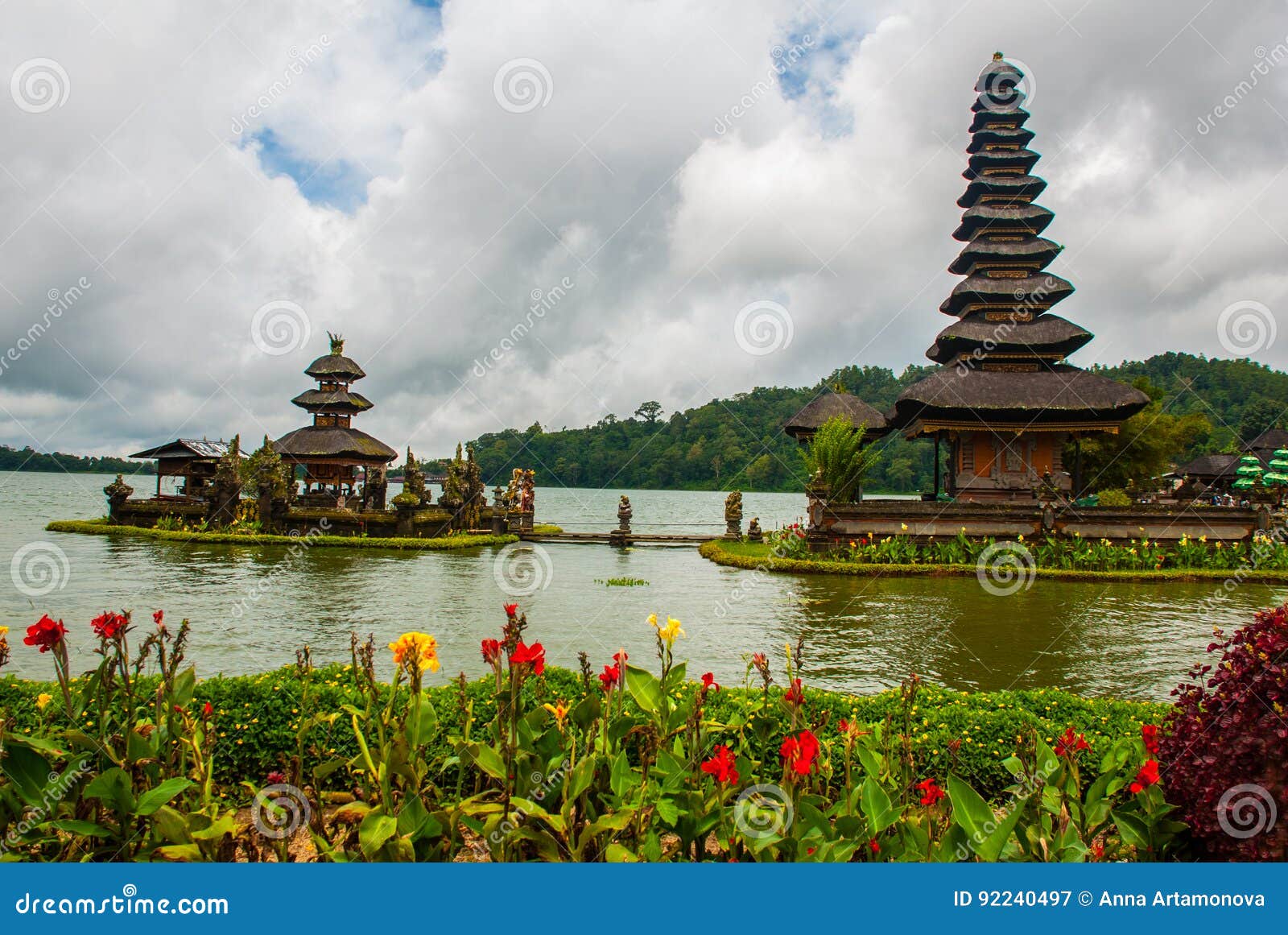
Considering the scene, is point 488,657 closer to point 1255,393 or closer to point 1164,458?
point 1164,458

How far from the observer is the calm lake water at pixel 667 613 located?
9.30 metres

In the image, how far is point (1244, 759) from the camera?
10.6 ft

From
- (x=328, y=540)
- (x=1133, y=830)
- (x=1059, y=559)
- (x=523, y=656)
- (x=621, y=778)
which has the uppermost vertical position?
(x=328, y=540)

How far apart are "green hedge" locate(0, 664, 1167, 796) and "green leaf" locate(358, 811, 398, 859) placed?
1.63 metres

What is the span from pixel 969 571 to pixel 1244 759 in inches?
685

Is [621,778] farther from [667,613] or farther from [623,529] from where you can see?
[623,529]

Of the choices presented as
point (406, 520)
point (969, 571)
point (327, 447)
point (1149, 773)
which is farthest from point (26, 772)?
point (327, 447)

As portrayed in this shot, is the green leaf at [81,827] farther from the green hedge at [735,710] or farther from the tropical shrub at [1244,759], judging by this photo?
the tropical shrub at [1244,759]

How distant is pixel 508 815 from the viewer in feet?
10.4

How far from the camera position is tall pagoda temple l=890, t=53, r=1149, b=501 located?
24094 millimetres

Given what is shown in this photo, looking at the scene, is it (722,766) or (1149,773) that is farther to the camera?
(1149,773)

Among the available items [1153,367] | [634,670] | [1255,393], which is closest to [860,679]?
[634,670]

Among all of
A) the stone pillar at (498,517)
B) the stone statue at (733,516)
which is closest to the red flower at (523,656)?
the stone statue at (733,516)

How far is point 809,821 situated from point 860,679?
5842 mm
